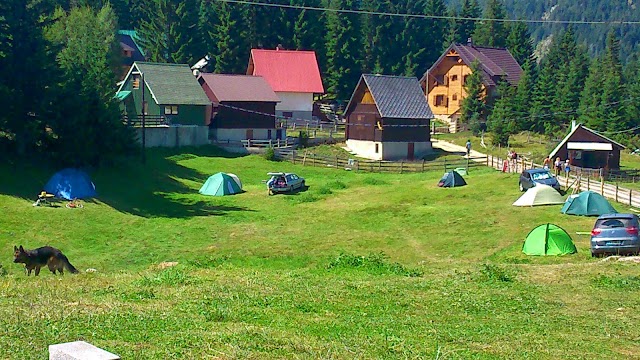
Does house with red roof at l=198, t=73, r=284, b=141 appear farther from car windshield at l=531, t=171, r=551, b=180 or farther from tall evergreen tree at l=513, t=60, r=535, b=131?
car windshield at l=531, t=171, r=551, b=180

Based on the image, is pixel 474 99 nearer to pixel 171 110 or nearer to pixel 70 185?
pixel 171 110

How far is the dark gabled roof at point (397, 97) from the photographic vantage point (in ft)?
210

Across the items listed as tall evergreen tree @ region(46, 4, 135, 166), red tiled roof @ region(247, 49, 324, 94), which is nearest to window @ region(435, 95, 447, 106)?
red tiled roof @ region(247, 49, 324, 94)

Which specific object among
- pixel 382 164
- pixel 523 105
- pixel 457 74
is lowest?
pixel 382 164

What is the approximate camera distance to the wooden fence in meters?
55.4

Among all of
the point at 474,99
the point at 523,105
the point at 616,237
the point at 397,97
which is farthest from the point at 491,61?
the point at 616,237

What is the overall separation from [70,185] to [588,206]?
2170cm

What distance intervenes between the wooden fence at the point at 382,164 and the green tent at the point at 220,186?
12880mm

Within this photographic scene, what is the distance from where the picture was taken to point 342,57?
87750 millimetres

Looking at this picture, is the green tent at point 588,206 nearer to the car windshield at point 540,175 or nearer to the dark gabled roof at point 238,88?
the car windshield at point 540,175

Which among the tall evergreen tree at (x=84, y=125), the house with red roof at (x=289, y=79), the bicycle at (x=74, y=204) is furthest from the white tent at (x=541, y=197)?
the house with red roof at (x=289, y=79)

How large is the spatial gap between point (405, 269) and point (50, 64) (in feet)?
87.1

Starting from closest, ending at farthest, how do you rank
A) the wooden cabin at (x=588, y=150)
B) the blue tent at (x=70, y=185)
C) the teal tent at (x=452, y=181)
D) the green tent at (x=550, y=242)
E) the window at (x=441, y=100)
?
the green tent at (x=550, y=242) < the blue tent at (x=70, y=185) < the teal tent at (x=452, y=181) < the wooden cabin at (x=588, y=150) < the window at (x=441, y=100)

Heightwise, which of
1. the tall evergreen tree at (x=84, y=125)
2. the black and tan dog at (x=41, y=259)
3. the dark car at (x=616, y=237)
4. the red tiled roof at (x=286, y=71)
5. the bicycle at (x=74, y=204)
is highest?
the red tiled roof at (x=286, y=71)
